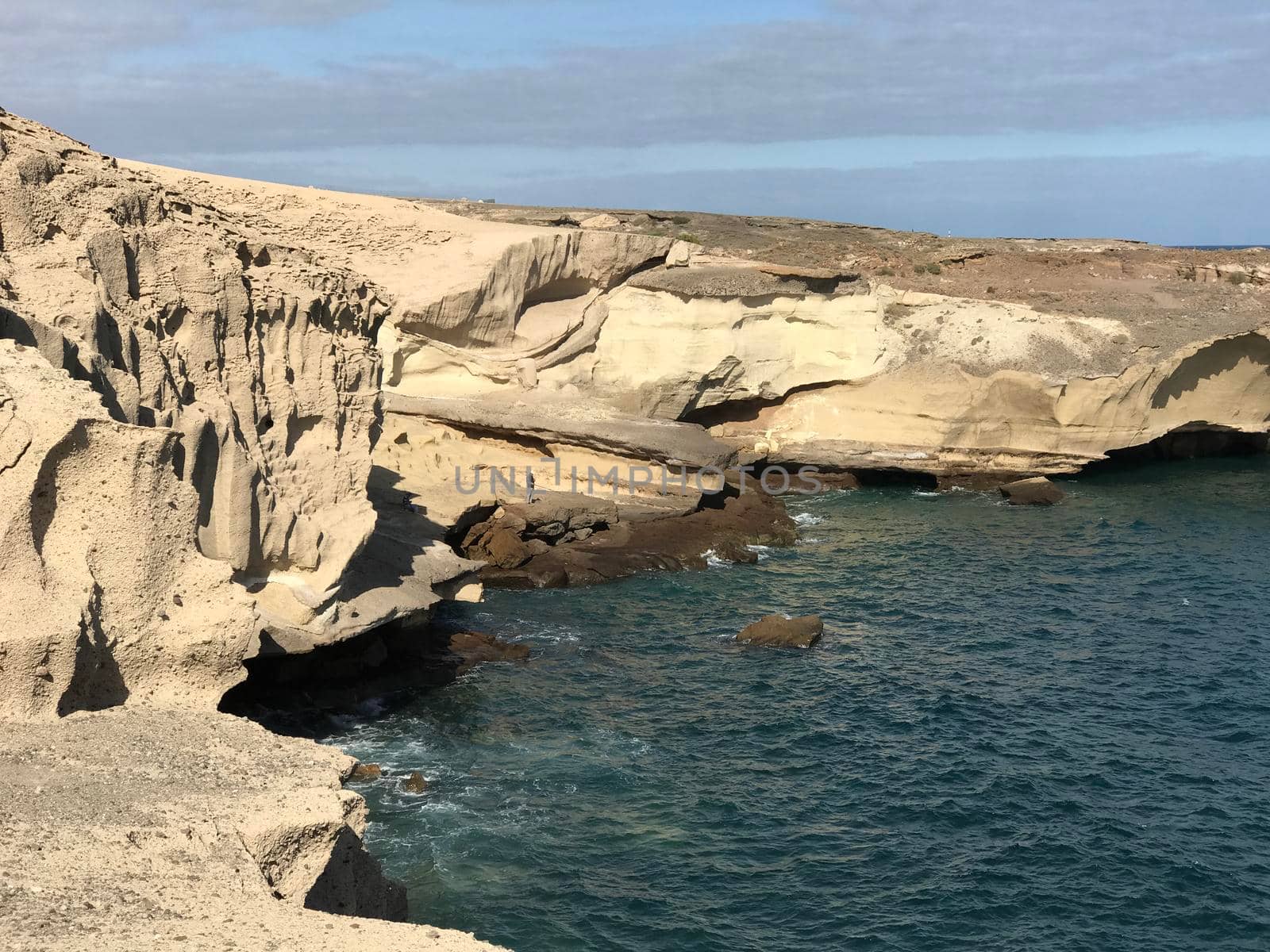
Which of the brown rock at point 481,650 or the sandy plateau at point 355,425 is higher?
the sandy plateau at point 355,425

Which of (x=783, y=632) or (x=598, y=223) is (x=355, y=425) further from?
(x=598, y=223)

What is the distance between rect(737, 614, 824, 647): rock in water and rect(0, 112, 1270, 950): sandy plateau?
5.27 meters

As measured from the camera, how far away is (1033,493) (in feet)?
115

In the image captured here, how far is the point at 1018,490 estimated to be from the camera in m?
35.4

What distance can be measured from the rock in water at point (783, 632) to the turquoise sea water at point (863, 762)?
362 mm

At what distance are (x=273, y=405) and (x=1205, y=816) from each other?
14984 millimetres

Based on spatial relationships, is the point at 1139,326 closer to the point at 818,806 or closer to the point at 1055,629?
the point at 1055,629

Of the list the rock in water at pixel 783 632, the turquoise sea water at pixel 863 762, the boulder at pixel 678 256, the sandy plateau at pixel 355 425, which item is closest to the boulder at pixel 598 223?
the sandy plateau at pixel 355 425

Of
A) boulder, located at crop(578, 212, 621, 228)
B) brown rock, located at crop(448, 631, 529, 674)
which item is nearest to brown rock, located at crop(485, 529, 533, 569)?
brown rock, located at crop(448, 631, 529, 674)

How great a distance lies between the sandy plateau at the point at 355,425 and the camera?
33.7ft

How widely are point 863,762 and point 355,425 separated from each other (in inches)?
390

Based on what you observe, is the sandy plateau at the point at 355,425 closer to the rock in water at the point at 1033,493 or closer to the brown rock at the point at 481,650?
the brown rock at the point at 481,650

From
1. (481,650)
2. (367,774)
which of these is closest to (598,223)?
(481,650)

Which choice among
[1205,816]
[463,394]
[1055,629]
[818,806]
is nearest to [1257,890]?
[1205,816]
